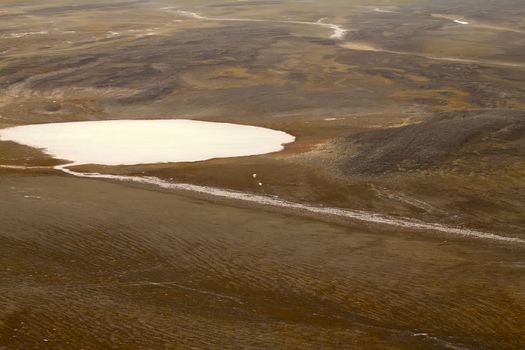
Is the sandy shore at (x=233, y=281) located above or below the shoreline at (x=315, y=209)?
above

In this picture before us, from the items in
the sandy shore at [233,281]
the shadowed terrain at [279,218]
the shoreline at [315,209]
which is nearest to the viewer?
the sandy shore at [233,281]

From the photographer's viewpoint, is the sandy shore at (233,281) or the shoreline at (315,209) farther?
the shoreline at (315,209)

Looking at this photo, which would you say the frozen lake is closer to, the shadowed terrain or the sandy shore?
the shadowed terrain

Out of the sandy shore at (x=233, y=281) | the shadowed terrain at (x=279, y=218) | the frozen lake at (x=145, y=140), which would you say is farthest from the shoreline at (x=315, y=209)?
the frozen lake at (x=145, y=140)

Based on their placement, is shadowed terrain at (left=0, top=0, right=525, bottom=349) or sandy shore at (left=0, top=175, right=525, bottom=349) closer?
sandy shore at (left=0, top=175, right=525, bottom=349)

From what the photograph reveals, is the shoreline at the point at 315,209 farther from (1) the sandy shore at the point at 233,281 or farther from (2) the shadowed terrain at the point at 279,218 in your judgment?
(1) the sandy shore at the point at 233,281

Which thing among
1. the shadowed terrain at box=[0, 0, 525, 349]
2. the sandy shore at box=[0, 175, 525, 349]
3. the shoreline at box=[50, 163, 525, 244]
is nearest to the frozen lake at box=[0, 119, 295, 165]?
the shadowed terrain at box=[0, 0, 525, 349]

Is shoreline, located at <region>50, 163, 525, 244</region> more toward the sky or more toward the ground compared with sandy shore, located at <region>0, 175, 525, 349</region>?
more toward the ground

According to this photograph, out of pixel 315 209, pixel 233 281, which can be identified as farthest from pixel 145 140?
pixel 233 281
